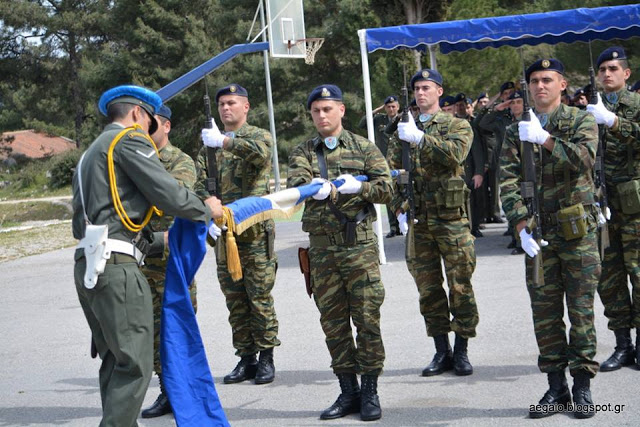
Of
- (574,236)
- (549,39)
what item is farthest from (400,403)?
(549,39)

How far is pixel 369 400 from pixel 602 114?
2.79 metres

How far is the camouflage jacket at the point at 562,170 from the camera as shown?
5.55 meters

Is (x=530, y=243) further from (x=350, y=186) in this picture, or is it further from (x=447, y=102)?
(x=447, y=102)

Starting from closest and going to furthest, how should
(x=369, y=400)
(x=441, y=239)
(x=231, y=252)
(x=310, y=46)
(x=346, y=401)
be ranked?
(x=231, y=252) < (x=369, y=400) < (x=346, y=401) < (x=441, y=239) < (x=310, y=46)

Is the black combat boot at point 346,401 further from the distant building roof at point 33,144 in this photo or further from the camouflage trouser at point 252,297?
the distant building roof at point 33,144

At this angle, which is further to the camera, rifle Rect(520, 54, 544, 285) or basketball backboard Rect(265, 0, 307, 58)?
basketball backboard Rect(265, 0, 307, 58)

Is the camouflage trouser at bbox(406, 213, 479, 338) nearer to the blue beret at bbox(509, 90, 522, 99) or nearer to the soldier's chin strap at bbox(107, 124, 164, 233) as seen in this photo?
the soldier's chin strap at bbox(107, 124, 164, 233)

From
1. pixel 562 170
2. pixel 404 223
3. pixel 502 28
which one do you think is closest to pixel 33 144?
pixel 502 28

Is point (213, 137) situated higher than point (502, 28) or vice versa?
point (502, 28)

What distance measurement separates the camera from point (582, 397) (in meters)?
5.52

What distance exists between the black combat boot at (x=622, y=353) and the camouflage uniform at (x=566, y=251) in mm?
1081

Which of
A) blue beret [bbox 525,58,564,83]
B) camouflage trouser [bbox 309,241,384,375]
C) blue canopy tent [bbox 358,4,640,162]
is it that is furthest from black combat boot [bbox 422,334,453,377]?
blue canopy tent [bbox 358,4,640,162]

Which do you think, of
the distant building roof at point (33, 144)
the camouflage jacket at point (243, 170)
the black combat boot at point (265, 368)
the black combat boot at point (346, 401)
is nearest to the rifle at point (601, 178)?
the black combat boot at point (346, 401)

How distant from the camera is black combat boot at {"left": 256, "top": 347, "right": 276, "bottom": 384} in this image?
6.94m
